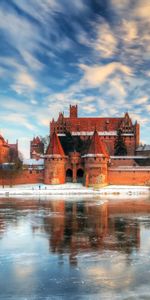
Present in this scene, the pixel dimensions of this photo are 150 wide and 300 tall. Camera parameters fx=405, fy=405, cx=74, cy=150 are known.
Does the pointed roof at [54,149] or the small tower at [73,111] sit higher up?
the small tower at [73,111]

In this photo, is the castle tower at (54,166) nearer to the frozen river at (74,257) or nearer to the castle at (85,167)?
the castle at (85,167)

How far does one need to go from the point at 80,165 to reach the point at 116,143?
1533cm

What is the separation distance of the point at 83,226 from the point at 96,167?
3146 centimetres

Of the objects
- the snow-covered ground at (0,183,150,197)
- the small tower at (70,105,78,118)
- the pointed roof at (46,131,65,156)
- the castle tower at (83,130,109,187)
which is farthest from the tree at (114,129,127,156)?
the snow-covered ground at (0,183,150,197)

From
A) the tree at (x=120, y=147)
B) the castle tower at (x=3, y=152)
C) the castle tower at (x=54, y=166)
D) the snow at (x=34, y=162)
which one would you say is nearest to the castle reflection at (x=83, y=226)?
the castle tower at (x=54, y=166)

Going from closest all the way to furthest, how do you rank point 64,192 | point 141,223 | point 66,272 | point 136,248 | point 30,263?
point 66,272, point 30,263, point 136,248, point 141,223, point 64,192

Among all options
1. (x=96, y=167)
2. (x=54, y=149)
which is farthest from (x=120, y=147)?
(x=54, y=149)

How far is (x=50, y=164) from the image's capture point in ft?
170

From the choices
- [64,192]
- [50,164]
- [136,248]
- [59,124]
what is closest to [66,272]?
[136,248]

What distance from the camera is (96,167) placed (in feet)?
166

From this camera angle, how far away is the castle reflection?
14406 mm

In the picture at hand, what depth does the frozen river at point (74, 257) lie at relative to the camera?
9.50 m

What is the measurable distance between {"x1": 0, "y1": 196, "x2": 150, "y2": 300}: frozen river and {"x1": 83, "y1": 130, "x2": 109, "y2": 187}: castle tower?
90.4 ft

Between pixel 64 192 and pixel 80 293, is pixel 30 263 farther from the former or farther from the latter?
pixel 64 192
